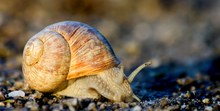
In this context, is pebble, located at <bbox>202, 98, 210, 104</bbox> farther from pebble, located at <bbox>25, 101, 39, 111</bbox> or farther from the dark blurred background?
the dark blurred background

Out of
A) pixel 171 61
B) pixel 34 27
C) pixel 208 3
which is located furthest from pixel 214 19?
pixel 34 27

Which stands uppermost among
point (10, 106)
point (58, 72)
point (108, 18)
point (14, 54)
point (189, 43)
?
point (108, 18)

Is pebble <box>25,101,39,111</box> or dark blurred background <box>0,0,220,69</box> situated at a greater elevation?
dark blurred background <box>0,0,220,69</box>

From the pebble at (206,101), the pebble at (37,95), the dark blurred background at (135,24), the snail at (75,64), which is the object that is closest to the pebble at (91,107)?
the snail at (75,64)

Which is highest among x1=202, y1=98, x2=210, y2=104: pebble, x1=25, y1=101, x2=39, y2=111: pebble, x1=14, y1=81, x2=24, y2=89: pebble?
x1=14, y1=81, x2=24, y2=89: pebble

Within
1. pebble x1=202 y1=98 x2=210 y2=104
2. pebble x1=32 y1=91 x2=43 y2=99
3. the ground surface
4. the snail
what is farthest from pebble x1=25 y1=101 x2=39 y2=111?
pebble x1=202 y1=98 x2=210 y2=104

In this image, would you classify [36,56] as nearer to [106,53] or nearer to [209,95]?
[106,53]

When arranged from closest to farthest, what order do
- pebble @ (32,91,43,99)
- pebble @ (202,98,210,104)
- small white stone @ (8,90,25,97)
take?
1. pebble @ (32,91,43,99)
2. small white stone @ (8,90,25,97)
3. pebble @ (202,98,210,104)
